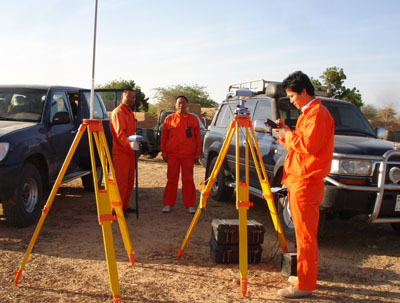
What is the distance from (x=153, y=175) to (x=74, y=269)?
691 cm

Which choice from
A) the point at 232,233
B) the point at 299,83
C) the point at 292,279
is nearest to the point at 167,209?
the point at 232,233

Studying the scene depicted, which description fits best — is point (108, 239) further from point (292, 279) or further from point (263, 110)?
point (263, 110)

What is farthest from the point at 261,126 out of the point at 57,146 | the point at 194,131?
the point at 57,146

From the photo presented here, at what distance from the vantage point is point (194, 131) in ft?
23.7

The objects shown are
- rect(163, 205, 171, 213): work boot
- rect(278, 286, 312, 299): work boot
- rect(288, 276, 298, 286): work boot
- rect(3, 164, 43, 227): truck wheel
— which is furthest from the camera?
rect(163, 205, 171, 213): work boot

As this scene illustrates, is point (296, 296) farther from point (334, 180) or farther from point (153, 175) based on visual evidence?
point (153, 175)

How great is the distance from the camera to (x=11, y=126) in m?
5.78

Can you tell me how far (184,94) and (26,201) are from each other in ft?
108

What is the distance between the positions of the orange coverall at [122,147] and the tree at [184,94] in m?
31.0

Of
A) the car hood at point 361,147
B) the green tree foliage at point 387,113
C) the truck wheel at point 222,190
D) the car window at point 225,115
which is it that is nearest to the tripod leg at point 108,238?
the car hood at point 361,147

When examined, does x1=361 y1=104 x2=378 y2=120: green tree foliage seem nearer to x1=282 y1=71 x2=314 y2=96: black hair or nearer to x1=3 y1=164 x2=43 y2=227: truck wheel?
x1=3 y1=164 x2=43 y2=227: truck wheel

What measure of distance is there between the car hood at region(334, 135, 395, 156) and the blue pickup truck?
392 cm

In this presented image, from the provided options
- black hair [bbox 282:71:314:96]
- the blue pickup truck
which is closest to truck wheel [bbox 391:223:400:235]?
black hair [bbox 282:71:314:96]

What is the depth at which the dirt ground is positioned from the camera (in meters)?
3.87
